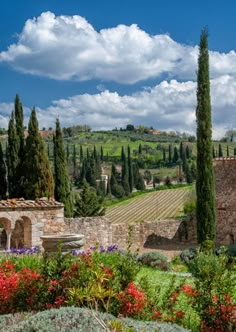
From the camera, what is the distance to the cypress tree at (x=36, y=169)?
22.7m

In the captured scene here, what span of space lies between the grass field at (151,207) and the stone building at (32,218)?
21.0m

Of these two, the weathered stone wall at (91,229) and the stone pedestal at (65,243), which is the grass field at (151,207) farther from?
the stone pedestal at (65,243)

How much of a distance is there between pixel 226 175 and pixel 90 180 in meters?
43.1

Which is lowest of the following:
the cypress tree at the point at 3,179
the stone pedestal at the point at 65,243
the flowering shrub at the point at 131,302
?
the flowering shrub at the point at 131,302

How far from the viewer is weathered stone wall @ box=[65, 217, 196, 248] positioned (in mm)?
19891

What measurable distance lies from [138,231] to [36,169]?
5778 millimetres

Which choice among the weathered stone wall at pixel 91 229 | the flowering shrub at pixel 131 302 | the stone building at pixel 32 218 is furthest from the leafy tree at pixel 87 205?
the flowering shrub at pixel 131 302

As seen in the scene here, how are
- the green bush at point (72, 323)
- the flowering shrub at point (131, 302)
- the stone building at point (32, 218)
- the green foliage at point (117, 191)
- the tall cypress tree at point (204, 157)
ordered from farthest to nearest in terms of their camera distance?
the green foliage at point (117, 191) < the tall cypress tree at point (204, 157) < the stone building at point (32, 218) < the flowering shrub at point (131, 302) < the green bush at point (72, 323)

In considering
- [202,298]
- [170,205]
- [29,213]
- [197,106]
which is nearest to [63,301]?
[202,298]

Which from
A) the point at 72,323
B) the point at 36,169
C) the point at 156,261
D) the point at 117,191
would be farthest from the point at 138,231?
the point at 117,191

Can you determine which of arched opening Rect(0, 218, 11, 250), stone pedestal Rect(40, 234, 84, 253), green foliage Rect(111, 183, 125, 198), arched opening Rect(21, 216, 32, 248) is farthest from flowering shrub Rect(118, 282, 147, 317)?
green foliage Rect(111, 183, 125, 198)

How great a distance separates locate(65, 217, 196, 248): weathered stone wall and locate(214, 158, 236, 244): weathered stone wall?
1909mm

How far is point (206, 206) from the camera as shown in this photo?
20516 mm

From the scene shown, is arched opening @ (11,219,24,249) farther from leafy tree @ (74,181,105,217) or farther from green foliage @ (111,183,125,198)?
green foliage @ (111,183,125,198)
